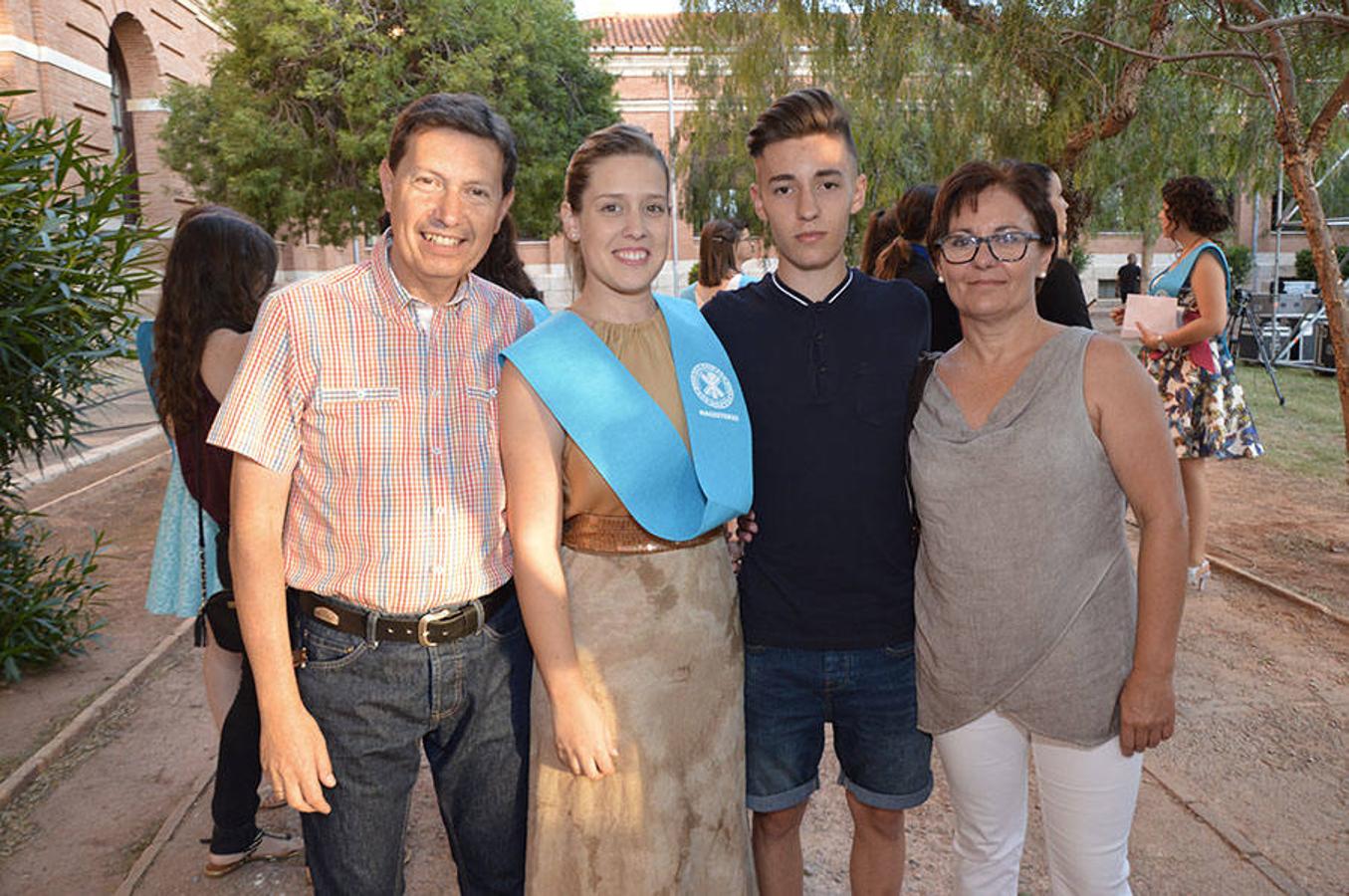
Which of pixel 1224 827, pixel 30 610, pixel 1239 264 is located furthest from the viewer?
pixel 1239 264

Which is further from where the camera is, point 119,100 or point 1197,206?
point 119,100

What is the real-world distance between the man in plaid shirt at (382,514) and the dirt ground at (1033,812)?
140 cm

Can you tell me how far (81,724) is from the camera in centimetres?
451

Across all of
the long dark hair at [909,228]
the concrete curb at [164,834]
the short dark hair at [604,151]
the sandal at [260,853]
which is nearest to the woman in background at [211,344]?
the sandal at [260,853]

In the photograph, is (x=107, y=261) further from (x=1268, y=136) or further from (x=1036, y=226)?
(x=1268, y=136)

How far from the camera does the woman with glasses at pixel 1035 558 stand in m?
2.09

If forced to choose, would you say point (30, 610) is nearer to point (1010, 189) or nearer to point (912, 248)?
point (912, 248)

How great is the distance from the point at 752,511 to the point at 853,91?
7.31m

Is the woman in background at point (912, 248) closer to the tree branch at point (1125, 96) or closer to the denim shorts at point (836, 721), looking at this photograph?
the denim shorts at point (836, 721)

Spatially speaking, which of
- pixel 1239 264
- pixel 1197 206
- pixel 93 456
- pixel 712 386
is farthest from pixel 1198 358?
pixel 1239 264

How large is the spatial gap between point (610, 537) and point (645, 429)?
0.23 metres

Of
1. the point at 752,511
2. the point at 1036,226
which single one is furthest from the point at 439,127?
the point at 1036,226

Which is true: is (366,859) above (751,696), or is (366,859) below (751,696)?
below

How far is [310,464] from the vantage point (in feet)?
6.63
